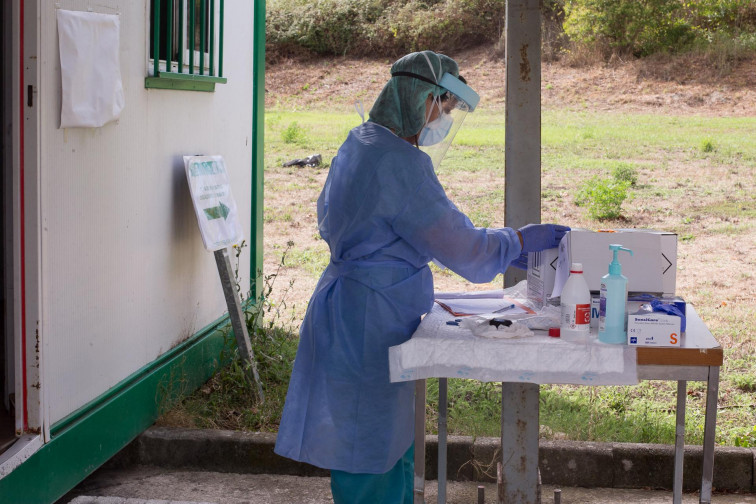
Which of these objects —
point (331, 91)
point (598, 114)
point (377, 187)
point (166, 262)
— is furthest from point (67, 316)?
point (331, 91)

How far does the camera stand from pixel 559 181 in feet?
37.4

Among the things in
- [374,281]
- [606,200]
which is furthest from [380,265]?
[606,200]

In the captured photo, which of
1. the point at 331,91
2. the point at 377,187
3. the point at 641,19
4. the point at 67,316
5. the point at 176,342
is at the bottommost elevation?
the point at 176,342

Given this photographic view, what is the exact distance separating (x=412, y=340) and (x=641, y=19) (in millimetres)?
15286

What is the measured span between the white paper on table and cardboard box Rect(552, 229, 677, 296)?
1.81 meters

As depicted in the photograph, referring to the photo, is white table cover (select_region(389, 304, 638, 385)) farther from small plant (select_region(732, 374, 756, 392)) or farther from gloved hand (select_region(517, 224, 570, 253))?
small plant (select_region(732, 374, 756, 392))

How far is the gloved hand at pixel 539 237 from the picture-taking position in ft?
9.96

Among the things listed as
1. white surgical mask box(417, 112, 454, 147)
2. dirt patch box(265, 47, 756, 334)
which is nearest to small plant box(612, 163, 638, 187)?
dirt patch box(265, 47, 756, 334)

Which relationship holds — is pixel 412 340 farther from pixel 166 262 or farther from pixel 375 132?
pixel 166 262

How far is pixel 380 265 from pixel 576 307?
2.08ft

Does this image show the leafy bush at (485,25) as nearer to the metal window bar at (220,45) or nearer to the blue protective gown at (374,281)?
the metal window bar at (220,45)

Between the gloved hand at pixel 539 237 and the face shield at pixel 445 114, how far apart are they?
1.25ft

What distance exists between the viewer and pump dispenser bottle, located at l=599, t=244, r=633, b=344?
8.72 ft

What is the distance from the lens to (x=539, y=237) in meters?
3.04
